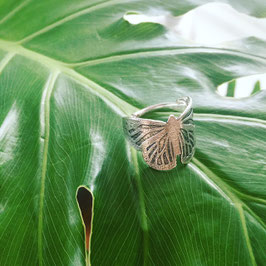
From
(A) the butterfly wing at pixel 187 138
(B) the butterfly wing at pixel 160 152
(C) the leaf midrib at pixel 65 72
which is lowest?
(B) the butterfly wing at pixel 160 152

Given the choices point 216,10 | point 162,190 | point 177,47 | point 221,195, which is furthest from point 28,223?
point 216,10

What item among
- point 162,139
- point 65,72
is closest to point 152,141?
point 162,139

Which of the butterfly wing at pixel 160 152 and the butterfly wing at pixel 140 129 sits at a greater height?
the butterfly wing at pixel 140 129

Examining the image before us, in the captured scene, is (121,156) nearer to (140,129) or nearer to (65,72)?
(140,129)

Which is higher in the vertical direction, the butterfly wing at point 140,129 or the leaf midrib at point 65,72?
the leaf midrib at point 65,72

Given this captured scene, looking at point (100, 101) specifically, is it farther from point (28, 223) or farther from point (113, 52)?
point (28, 223)
